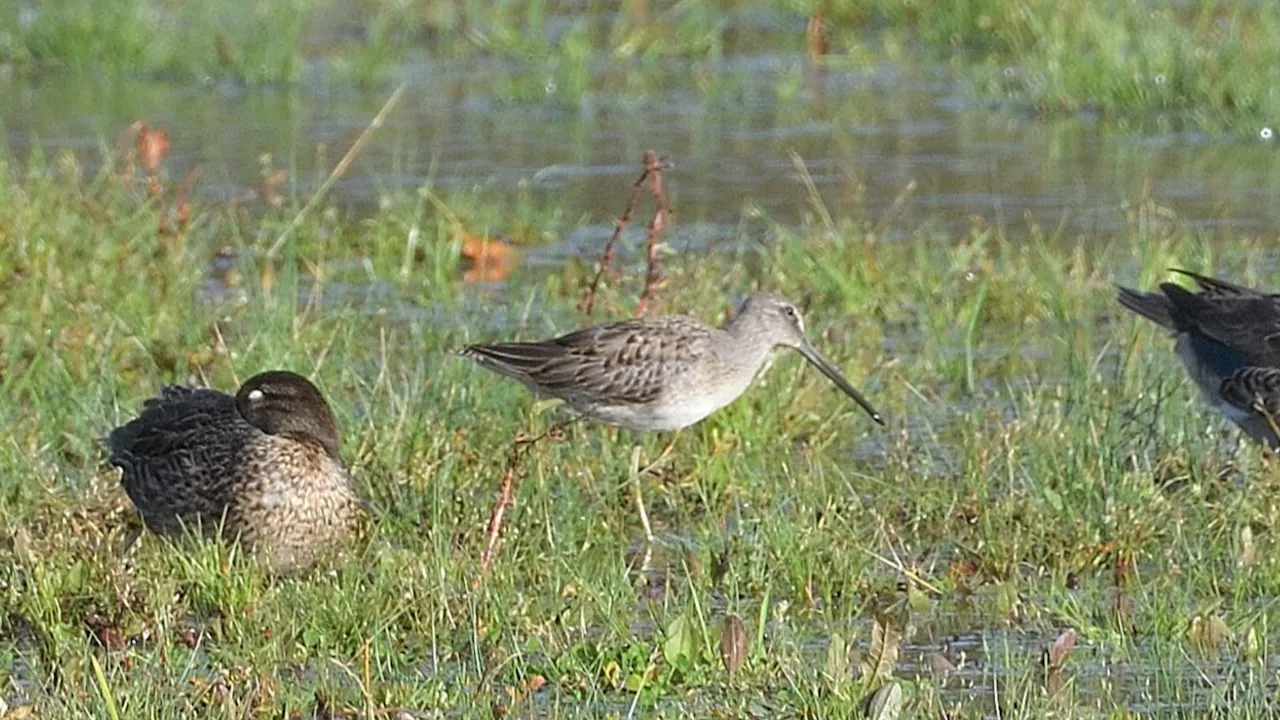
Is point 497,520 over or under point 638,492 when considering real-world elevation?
over

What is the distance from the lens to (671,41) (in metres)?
16.9

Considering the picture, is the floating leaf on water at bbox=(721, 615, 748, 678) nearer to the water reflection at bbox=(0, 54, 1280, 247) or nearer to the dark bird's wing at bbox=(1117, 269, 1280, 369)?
the dark bird's wing at bbox=(1117, 269, 1280, 369)

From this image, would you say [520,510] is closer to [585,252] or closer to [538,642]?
[538,642]

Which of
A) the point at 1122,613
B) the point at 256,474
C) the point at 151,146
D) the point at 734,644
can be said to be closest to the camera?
the point at 734,644

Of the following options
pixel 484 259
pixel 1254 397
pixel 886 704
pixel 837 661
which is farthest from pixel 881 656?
pixel 484 259

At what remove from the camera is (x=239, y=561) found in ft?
23.9

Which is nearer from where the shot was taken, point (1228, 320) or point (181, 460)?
point (181, 460)

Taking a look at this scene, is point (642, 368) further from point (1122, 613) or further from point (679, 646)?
point (679, 646)

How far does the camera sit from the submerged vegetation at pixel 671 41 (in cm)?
1446

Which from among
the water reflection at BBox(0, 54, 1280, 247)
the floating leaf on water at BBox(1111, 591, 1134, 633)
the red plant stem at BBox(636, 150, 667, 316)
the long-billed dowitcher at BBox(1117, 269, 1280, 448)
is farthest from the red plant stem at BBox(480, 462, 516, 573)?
the water reflection at BBox(0, 54, 1280, 247)

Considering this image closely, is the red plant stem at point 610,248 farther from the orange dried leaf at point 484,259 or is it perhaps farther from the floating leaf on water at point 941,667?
the floating leaf on water at point 941,667

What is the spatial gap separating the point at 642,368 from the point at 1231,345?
183 centimetres

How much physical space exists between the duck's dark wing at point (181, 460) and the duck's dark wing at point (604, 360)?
0.93m

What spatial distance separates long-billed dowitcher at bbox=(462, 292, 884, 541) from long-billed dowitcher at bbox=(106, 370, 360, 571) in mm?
934
